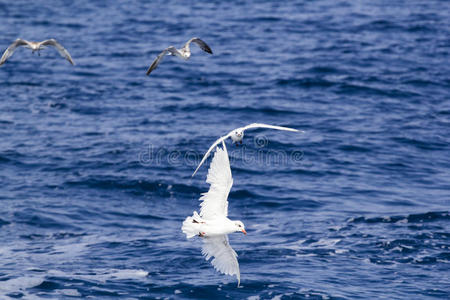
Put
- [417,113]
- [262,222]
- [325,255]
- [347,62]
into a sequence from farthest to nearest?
[347,62] → [417,113] → [262,222] → [325,255]

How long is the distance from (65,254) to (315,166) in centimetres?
1106

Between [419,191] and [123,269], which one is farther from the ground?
[419,191]

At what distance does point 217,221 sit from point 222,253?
0.85 m

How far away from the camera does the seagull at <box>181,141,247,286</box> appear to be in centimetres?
1631

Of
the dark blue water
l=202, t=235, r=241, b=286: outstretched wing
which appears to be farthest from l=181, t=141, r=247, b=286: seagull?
the dark blue water

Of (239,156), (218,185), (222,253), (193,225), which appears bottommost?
(222,253)

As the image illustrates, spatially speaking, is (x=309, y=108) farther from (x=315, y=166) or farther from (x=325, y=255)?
(x=325, y=255)

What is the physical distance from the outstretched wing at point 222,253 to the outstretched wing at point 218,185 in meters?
0.59

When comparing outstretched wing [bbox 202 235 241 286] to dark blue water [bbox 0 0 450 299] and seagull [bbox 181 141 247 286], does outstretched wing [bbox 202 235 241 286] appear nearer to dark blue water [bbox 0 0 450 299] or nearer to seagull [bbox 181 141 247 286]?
seagull [bbox 181 141 247 286]

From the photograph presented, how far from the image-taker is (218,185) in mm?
16484

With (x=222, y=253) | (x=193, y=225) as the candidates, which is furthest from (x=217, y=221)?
(x=222, y=253)

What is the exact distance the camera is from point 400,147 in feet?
102

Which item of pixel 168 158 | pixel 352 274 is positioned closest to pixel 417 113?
pixel 168 158

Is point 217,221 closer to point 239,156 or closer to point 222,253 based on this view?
point 222,253
